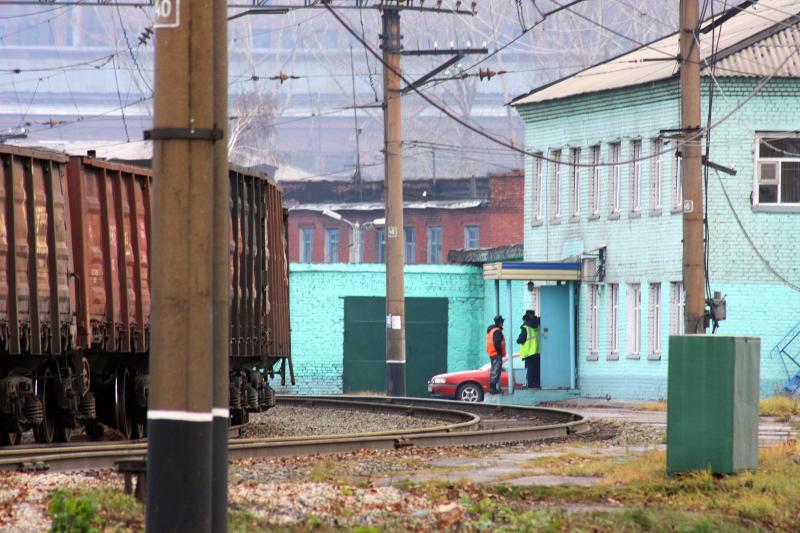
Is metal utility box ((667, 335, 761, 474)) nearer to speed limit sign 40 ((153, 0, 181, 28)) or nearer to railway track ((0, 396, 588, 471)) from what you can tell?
railway track ((0, 396, 588, 471))

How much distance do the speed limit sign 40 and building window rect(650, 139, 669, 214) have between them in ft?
99.3

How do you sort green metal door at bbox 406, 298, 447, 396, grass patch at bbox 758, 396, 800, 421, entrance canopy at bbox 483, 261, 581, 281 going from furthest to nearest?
green metal door at bbox 406, 298, 447, 396
entrance canopy at bbox 483, 261, 581, 281
grass patch at bbox 758, 396, 800, 421

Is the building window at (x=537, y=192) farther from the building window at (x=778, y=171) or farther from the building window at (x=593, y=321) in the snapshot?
the building window at (x=778, y=171)

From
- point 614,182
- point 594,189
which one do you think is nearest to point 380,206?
point 594,189

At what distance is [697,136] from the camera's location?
22203 millimetres

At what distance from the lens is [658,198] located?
36.9m

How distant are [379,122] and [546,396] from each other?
74.4 metres

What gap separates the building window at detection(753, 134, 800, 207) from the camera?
3506 cm

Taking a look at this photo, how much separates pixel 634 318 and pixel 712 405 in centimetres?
2560

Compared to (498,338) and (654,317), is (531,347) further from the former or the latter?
(654,317)

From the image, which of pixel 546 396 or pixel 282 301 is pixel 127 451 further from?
pixel 546 396

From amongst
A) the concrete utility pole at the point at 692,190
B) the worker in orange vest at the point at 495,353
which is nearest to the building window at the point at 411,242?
the worker in orange vest at the point at 495,353

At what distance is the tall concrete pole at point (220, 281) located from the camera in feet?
23.2

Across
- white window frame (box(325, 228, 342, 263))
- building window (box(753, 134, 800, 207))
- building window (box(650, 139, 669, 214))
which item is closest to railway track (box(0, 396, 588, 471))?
building window (box(650, 139, 669, 214))
